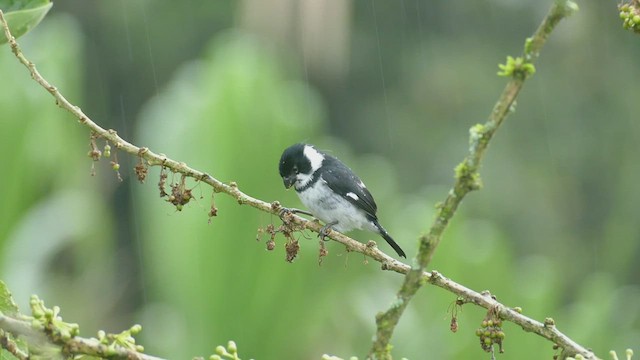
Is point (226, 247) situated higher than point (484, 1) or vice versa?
point (484, 1)

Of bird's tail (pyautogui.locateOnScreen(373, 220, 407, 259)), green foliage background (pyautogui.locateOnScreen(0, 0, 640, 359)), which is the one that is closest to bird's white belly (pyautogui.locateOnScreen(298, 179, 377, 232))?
bird's tail (pyautogui.locateOnScreen(373, 220, 407, 259))

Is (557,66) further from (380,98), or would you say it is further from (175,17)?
(175,17)

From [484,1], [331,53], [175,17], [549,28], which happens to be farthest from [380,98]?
[549,28]

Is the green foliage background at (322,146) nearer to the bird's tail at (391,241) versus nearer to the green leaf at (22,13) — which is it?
the green leaf at (22,13)

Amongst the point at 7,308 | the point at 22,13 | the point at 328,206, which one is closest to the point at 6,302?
the point at 7,308

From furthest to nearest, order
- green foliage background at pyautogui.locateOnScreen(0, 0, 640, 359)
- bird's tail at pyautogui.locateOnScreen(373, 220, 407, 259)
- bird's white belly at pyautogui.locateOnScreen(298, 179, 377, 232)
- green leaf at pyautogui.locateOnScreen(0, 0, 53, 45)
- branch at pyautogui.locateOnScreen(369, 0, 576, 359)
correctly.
Answer: green foliage background at pyautogui.locateOnScreen(0, 0, 640, 359)
bird's tail at pyautogui.locateOnScreen(373, 220, 407, 259)
bird's white belly at pyautogui.locateOnScreen(298, 179, 377, 232)
green leaf at pyautogui.locateOnScreen(0, 0, 53, 45)
branch at pyautogui.locateOnScreen(369, 0, 576, 359)

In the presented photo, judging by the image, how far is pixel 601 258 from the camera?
13.1 meters

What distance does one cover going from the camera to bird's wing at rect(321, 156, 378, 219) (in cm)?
518

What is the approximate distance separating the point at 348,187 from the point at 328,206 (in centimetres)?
18

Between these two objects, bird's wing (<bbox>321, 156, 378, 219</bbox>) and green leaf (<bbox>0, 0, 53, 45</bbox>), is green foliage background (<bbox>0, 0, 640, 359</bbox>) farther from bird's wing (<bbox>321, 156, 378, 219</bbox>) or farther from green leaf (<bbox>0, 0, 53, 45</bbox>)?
bird's wing (<bbox>321, 156, 378, 219</bbox>)

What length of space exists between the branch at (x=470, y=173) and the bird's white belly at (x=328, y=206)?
3.28 meters

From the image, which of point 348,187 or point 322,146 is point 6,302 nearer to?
point 348,187

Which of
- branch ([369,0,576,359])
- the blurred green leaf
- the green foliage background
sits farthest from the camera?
the green foliage background

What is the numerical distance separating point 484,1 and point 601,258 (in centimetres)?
571
